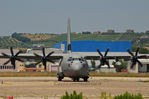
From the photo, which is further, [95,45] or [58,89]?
[95,45]

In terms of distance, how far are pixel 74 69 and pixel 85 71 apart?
5.49 feet

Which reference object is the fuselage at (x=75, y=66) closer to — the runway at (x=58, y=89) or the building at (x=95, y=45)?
the runway at (x=58, y=89)

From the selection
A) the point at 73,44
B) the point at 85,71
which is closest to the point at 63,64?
the point at 85,71

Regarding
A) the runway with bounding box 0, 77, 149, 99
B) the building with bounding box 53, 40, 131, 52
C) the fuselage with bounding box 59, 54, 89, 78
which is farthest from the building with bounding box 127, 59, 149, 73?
the runway with bounding box 0, 77, 149, 99

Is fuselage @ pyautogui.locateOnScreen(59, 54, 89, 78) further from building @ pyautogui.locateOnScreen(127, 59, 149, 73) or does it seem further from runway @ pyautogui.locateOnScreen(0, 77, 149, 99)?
building @ pyautogui.locateOnScreen(127, 59, 149, 73)

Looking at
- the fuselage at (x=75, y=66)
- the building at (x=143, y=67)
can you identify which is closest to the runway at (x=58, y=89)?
the fuselage at (x=75, y=66)

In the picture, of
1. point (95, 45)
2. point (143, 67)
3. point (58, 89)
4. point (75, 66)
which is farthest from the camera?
point (95, 45)

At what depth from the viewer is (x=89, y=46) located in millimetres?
154250

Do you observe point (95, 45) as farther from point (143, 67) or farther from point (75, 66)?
point (75, 66)

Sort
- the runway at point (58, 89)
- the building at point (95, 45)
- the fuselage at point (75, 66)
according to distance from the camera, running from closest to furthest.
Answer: the runway at point (58, 89) < the fuselage at point (75, 66) < the building at point (95, 45)

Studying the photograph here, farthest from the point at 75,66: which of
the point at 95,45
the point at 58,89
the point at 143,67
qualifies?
the point at 95,45

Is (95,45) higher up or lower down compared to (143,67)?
higher up

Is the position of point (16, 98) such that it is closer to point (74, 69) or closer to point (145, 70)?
point (74, 69)

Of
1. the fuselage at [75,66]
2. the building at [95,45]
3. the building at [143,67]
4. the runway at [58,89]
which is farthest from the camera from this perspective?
the building at [95,45]
